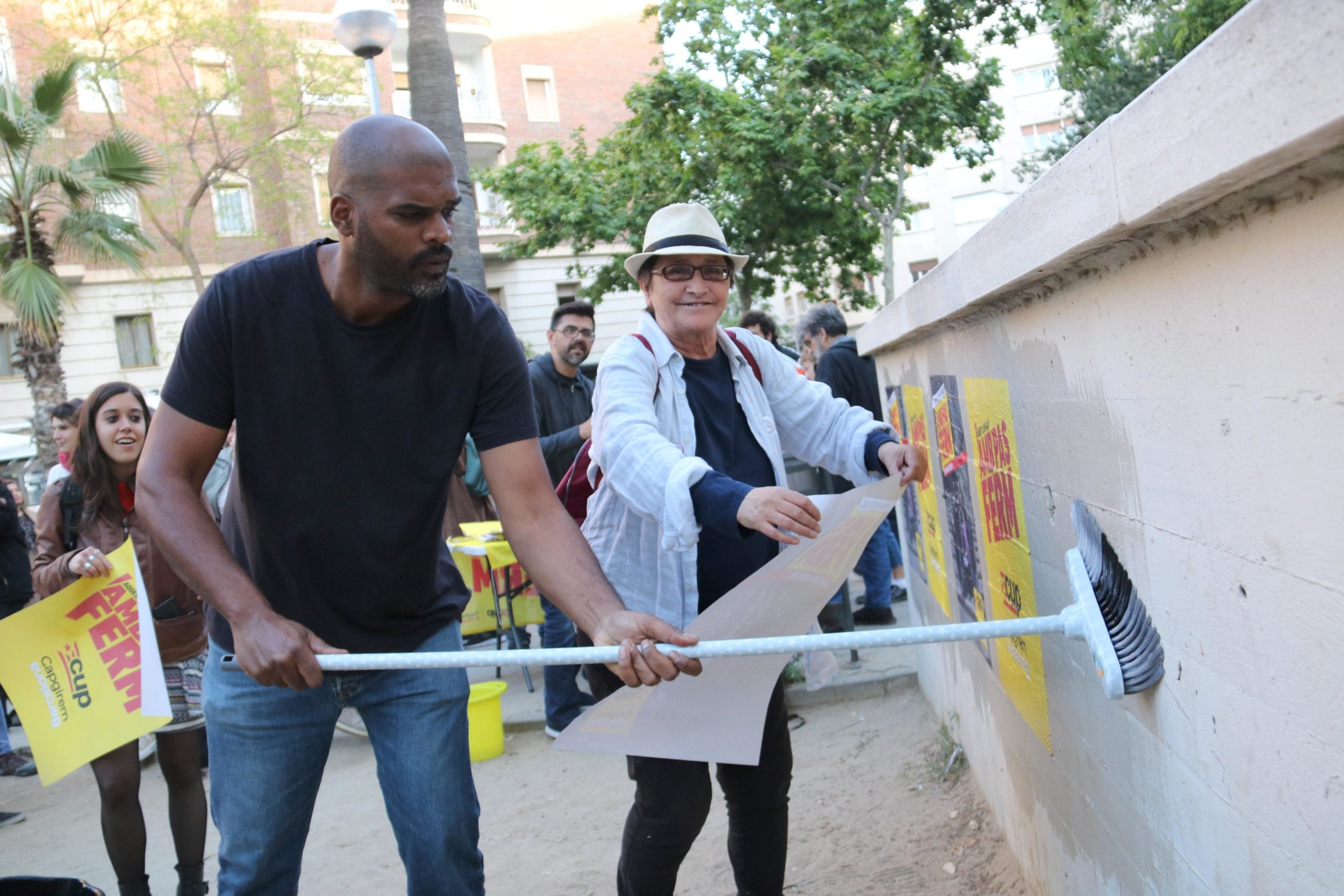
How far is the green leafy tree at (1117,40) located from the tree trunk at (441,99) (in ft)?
21.3

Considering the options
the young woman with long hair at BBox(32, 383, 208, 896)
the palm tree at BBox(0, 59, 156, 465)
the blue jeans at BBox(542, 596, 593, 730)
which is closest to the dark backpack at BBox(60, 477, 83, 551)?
the young woman with long hair at BBox(32, 383, 208, 896)

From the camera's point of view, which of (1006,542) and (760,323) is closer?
(1006,542)

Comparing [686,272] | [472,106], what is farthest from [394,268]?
[472,106]

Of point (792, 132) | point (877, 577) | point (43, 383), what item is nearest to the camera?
point (877, 577)

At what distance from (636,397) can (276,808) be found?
1224 mm

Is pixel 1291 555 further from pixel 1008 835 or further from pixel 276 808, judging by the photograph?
pixel 1008 835

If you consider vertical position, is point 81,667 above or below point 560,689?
above

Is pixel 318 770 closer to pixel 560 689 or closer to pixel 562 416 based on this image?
pixel 560 689

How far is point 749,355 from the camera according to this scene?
3.13 m

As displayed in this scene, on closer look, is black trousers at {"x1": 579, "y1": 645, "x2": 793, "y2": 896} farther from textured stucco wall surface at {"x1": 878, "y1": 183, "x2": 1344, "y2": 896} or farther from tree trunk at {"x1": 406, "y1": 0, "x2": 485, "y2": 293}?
tree trunk at {"x1": 406, "y1": 0, "x2": 485, "y2": 293}

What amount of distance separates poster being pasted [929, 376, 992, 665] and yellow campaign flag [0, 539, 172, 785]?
2.38 metres

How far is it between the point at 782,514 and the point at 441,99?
6.34 metres

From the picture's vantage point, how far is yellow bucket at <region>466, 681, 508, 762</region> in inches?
224

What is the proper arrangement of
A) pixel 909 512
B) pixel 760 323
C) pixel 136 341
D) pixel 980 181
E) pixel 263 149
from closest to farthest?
pixel 909 512, pixel 760 323, pixel 263 149, pixel 136 341, pixel 980 181
